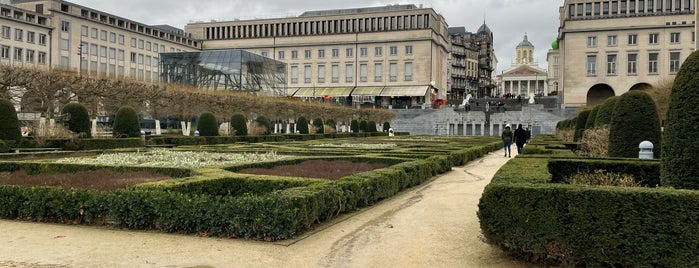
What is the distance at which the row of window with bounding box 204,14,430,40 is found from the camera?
87.1m

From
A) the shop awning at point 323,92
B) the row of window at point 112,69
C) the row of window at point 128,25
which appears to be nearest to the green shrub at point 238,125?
the row of window at point 112,69

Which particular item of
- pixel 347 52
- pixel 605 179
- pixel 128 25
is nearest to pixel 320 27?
pixel 347 52

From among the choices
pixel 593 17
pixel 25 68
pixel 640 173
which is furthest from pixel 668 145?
pixel 593 17

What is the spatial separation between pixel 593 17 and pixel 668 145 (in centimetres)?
7385

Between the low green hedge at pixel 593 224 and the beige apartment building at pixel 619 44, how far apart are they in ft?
233

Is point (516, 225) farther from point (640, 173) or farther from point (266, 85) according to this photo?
point (266, 85)

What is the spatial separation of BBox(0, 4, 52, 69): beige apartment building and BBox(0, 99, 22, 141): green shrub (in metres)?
44.0

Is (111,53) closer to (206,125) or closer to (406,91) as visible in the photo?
(406,91)

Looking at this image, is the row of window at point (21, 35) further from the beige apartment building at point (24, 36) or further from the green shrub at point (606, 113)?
the green shrub at point (606, 113)

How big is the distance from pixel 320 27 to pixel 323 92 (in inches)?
458

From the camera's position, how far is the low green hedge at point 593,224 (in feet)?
18.8

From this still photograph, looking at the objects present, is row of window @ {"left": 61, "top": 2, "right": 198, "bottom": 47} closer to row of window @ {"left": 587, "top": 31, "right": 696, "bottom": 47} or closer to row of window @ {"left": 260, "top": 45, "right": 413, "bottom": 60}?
row of window @ {"left": 260, "top": 45, "right": 413, "bottom": 60}

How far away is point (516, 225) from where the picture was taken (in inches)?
253

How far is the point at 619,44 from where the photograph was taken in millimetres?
73875
